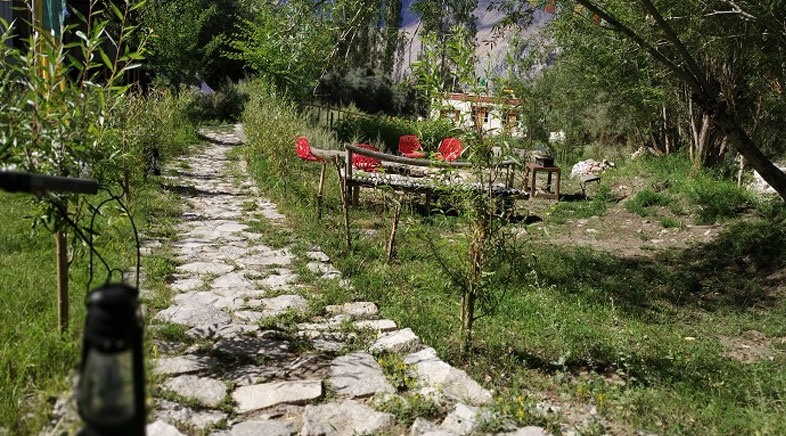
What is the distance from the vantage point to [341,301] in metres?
4.45

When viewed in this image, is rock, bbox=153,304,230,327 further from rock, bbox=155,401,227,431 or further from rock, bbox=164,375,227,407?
rock, bbox=155,401,227,431

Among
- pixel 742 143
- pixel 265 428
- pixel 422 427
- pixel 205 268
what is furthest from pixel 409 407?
pixel 742 143

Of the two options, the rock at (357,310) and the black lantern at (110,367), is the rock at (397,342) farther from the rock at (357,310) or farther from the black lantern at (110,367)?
the black lantern at (110,367)

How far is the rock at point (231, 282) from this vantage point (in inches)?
181

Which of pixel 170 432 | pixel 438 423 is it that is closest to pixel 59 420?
pixel 170 432

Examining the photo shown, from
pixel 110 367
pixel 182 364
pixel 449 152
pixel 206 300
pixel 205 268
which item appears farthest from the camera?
pixel 449 152

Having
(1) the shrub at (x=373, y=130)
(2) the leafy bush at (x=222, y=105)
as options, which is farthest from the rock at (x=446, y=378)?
(2) the leafy bush at (x=222, y=105)

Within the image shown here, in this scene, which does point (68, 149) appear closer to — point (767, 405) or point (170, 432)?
point (170, 432)

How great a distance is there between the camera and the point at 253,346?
3570mm

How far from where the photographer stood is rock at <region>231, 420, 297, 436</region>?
2.62m

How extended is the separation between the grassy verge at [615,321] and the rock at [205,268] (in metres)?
1.01

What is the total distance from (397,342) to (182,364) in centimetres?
125

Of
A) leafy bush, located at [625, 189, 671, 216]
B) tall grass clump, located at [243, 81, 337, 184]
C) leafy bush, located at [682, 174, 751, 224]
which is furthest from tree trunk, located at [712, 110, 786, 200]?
tall grass clump, located at [243, 81, 337, 184]

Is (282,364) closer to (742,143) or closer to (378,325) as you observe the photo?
(378,325)
